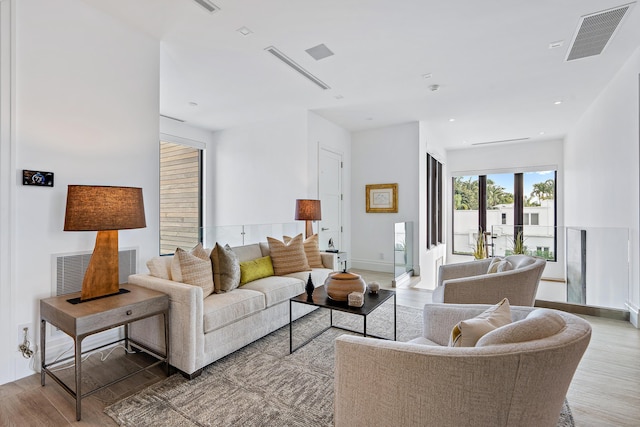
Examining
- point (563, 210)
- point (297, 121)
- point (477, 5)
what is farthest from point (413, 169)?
point (563, 210)

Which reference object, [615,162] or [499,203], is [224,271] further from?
[499,203]

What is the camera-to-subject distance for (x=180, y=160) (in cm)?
595

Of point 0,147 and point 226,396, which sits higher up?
point 0,147

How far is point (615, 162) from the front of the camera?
3691mm

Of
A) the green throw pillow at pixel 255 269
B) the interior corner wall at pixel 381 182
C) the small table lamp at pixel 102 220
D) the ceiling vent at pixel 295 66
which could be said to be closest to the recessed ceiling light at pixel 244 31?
the ceiling vent at pixel 295 66

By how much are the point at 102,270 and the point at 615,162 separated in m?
5.43

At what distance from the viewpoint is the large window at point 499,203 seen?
7230 mm

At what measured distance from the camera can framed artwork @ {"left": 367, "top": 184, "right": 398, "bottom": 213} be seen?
5859 millimetres

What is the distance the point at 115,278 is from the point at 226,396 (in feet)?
3.87

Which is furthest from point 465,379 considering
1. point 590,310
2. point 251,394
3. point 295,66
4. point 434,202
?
point 434,202

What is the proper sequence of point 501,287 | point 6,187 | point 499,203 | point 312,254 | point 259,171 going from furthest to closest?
point 499,203, point 259,171, point 312,254, point 501,287, point 6,187

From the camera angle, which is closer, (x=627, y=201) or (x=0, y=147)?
(x=0, y=147)

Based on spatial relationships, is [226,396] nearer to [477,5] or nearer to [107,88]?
A: [107,88]

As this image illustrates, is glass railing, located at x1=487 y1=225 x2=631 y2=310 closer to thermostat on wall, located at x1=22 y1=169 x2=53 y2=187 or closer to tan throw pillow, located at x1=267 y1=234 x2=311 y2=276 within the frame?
tan throw pillow, located at x1=267 y1=234 x2=311 y2=276
